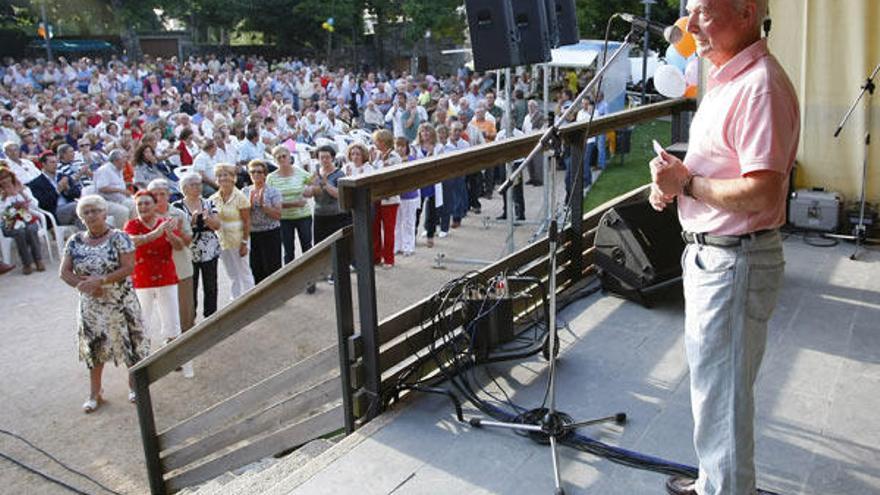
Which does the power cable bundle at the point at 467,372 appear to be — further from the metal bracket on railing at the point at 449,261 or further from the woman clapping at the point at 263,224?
the metal bracket on railing at the point at 449,261

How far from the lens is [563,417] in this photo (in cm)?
298

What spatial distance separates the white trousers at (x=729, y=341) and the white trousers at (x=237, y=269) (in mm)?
5635

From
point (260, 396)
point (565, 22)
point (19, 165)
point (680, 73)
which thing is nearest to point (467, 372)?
point (260, 396)

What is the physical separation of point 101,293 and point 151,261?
590mm

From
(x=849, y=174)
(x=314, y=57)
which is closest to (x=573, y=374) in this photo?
(x=849, y=174)

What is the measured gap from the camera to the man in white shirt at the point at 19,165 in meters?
9.52

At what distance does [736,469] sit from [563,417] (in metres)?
0.98

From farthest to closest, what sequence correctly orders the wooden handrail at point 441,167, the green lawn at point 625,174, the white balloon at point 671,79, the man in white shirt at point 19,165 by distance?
the green lawn at point 625,174 → the man in white shirt at point 19,165 → the white balloon at point 671,79 → the wooden handrail at point 441,167

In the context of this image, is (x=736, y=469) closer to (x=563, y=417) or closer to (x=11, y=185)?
(x=563, y=417)

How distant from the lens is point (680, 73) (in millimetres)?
4969

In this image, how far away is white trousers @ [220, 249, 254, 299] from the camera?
7.07 metres

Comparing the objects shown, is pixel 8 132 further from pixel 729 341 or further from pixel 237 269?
pixel 729 341

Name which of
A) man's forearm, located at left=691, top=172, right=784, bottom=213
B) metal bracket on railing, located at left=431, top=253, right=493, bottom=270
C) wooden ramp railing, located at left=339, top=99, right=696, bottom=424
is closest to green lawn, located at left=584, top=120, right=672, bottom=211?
metal bracket on railing, located at left=431, top=253, right=493, bottom=270

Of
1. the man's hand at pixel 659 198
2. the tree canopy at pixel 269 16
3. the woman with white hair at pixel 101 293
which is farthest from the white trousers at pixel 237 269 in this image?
the tree canopy at pixel 269 16
